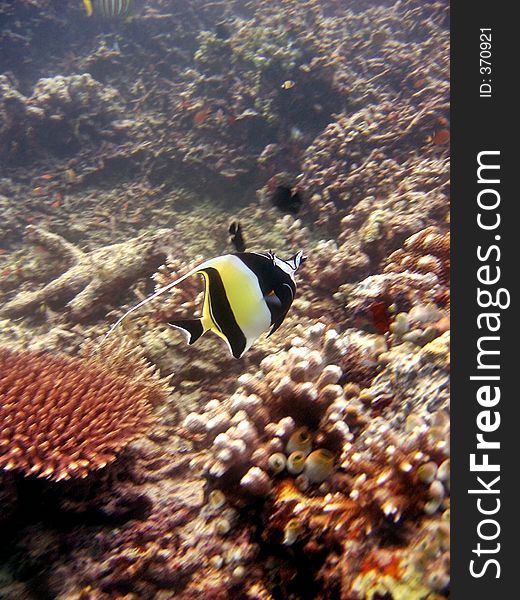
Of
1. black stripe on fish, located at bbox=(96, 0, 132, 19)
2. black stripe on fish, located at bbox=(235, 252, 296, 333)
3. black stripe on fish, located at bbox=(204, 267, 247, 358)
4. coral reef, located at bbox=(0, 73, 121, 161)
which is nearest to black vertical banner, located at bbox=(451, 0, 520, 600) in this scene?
black stripe on fish, located at bbox=(235, 252, 296, 333)

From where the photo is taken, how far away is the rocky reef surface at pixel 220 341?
77.4 inches

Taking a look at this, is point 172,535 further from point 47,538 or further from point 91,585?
point 47,538

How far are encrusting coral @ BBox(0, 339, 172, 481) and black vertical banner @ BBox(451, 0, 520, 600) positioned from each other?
5.79ft

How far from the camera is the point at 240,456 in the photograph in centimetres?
224

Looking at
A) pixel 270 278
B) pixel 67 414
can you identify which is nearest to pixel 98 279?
pixel 67 414

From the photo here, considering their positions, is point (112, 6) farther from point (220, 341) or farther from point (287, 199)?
point (220, 341)

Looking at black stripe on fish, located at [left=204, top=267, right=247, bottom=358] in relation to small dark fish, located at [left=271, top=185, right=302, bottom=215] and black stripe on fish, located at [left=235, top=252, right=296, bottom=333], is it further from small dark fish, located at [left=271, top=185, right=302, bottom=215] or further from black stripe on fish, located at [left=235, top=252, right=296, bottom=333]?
small dark fish, located at [left=271, top=185, right=302, bottom=215]

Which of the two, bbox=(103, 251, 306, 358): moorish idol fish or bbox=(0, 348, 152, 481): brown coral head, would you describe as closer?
bbox=(103, 251, 306, 358): moorish idol fish

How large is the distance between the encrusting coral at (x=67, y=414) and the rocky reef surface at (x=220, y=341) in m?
0.02

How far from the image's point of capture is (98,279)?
476 centimetres

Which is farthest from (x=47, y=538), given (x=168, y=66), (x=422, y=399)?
(x=168, y=66)

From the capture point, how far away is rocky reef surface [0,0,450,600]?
197cm

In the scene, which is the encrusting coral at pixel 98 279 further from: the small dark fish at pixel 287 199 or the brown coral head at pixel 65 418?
the brown coral head at pixel 65 418

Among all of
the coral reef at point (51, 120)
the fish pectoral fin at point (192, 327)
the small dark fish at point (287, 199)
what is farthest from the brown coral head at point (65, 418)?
Result: the coral reef at point (51, 120)
